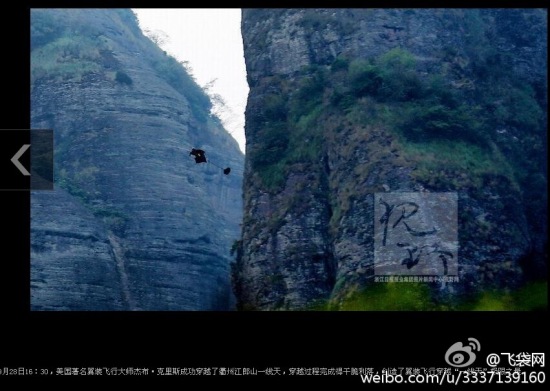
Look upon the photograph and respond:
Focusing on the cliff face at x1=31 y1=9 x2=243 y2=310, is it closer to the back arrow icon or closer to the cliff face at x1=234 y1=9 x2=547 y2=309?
the cliff face at x1=234 y1=9 x2=547 y2=309

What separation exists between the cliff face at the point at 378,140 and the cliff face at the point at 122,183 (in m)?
12.3

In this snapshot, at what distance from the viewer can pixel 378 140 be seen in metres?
40.0

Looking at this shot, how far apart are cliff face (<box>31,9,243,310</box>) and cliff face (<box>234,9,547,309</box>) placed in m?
12.3

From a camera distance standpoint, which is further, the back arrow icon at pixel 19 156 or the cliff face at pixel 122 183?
the cliff face at pixel 122 183

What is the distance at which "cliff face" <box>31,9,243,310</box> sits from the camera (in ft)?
172

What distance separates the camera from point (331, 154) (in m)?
41.4

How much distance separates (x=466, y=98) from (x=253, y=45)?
37.4 feet

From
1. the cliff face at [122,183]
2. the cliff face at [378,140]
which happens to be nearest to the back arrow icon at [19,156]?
the cliff face at [378,140]

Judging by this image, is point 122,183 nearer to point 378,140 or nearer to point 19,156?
point 378,140

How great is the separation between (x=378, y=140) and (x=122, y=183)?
927 inches

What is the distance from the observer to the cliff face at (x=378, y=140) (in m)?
Result: 36.8

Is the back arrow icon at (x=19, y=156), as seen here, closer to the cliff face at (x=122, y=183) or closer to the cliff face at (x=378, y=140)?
the cliff face at (x=378, y=140)

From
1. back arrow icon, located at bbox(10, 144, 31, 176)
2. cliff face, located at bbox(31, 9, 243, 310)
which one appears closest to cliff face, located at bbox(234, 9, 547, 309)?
cliff face, located at bbox(31, 9, 243, 310)
